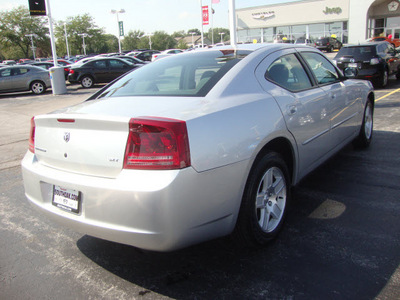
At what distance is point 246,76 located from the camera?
294 centimetres

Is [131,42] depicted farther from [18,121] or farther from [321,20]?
[18,121]

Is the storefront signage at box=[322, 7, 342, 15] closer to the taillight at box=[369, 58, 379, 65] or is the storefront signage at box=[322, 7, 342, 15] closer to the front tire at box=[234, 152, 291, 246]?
the taillight at box=[369, 58, 379, 65]

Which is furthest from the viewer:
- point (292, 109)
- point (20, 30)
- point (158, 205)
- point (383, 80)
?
point (20, 30)

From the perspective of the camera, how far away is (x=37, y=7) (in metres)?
15.2

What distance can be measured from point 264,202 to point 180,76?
133 centimetres

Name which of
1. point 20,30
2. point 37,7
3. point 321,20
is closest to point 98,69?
point 37,7

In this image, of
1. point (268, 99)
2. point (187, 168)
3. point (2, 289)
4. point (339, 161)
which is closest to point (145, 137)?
point (187, 168)

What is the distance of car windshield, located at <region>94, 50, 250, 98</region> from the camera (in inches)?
114

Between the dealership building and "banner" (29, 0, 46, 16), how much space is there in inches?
899

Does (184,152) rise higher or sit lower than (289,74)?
lower

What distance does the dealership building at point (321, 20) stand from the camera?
133 ft

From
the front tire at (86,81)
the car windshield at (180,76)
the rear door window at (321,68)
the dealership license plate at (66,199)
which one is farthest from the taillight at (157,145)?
the front tire at (86,81)

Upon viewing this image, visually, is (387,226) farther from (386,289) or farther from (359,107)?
(359,107)

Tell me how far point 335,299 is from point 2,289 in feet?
7.44
